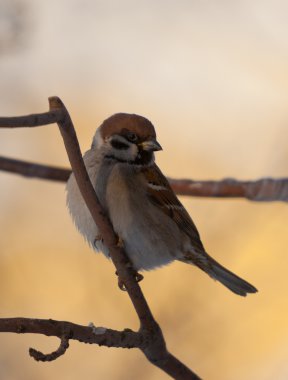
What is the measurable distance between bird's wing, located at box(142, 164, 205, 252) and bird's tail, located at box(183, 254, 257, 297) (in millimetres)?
122

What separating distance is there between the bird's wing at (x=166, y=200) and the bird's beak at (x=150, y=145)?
0.41ft

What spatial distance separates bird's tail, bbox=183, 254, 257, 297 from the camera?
311 centimetres

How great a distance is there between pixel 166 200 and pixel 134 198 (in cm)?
19

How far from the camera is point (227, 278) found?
3123 millimetres

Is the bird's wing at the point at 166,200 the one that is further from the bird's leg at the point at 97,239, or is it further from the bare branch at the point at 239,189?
the bird's leg at the point at 97,239

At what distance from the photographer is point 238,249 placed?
405 cm

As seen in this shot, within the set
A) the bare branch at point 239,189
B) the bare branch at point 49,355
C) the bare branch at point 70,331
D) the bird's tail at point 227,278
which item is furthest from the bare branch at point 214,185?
the bare branch at point 49,355

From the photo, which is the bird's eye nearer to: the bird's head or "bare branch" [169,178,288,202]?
the bird's head

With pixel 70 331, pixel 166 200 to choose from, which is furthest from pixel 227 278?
pixel 70 331

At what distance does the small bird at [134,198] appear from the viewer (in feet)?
8.90

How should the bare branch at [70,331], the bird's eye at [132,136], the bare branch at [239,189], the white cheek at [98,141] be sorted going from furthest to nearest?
the white cheek at [98,141] → the bird's eye at [132,136] → the bare branch at [239,189] → the bare branch at [70,331]

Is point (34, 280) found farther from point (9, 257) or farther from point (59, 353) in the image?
point (59, 353)

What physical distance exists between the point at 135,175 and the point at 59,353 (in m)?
0.95

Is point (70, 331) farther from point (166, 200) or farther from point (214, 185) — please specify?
point (166, 200)
